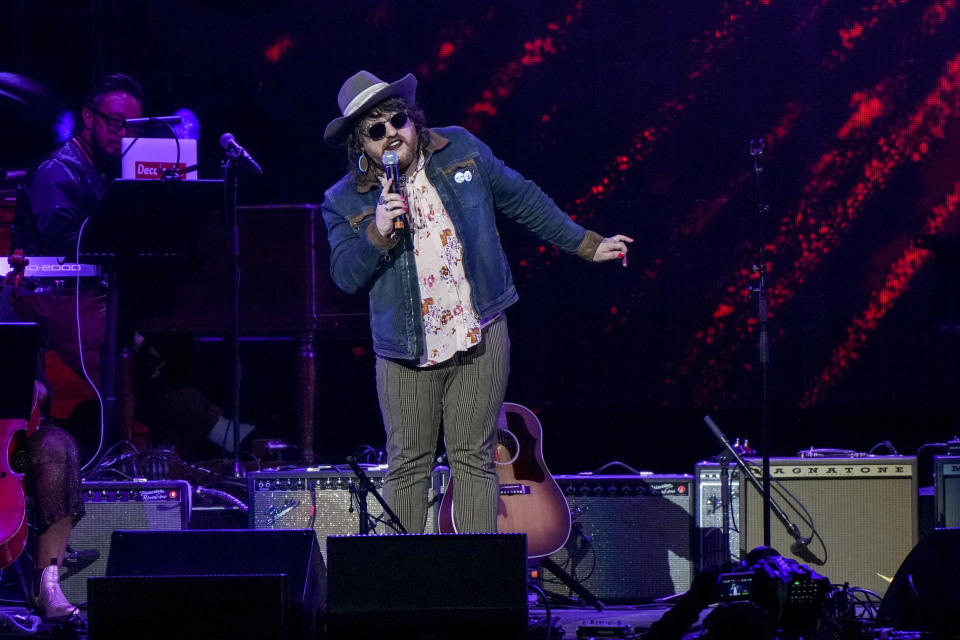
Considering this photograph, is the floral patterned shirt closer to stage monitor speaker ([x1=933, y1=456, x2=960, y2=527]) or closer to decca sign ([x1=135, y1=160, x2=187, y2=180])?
stage monitor speaker ([x1=933, y1=456, x2=960, y2=527])

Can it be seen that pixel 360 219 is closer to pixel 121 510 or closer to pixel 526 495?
pixel 526 495

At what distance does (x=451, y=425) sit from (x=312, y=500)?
149cm

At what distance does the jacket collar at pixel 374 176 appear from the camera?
3.78 meters

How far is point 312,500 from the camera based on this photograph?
507cm

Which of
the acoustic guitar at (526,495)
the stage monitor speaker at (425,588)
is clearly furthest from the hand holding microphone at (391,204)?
the acoustic guitar at (526,495)

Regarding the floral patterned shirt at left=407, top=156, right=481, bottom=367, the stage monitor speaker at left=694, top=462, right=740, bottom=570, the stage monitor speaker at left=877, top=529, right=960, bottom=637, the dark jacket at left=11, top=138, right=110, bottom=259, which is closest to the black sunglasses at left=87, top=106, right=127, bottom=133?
the dark jacket at left=11, top=138, right=110, bottom=259

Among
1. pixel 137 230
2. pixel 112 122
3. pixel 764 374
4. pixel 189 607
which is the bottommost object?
pixel 189 607

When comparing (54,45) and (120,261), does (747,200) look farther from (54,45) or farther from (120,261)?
(54,45)

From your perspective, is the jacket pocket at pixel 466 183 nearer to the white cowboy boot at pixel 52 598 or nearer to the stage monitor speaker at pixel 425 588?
the stage monitor speaker at pixel 425 588

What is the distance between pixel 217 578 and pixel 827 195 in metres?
5.11

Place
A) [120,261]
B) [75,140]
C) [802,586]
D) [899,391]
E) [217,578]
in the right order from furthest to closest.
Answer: [899,391], [75,140], [120,261], [802,586], [217,578]

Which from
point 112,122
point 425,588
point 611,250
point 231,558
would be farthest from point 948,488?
point 112,122

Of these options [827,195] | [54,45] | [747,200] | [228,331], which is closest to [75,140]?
[54,45]

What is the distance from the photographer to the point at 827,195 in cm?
702
